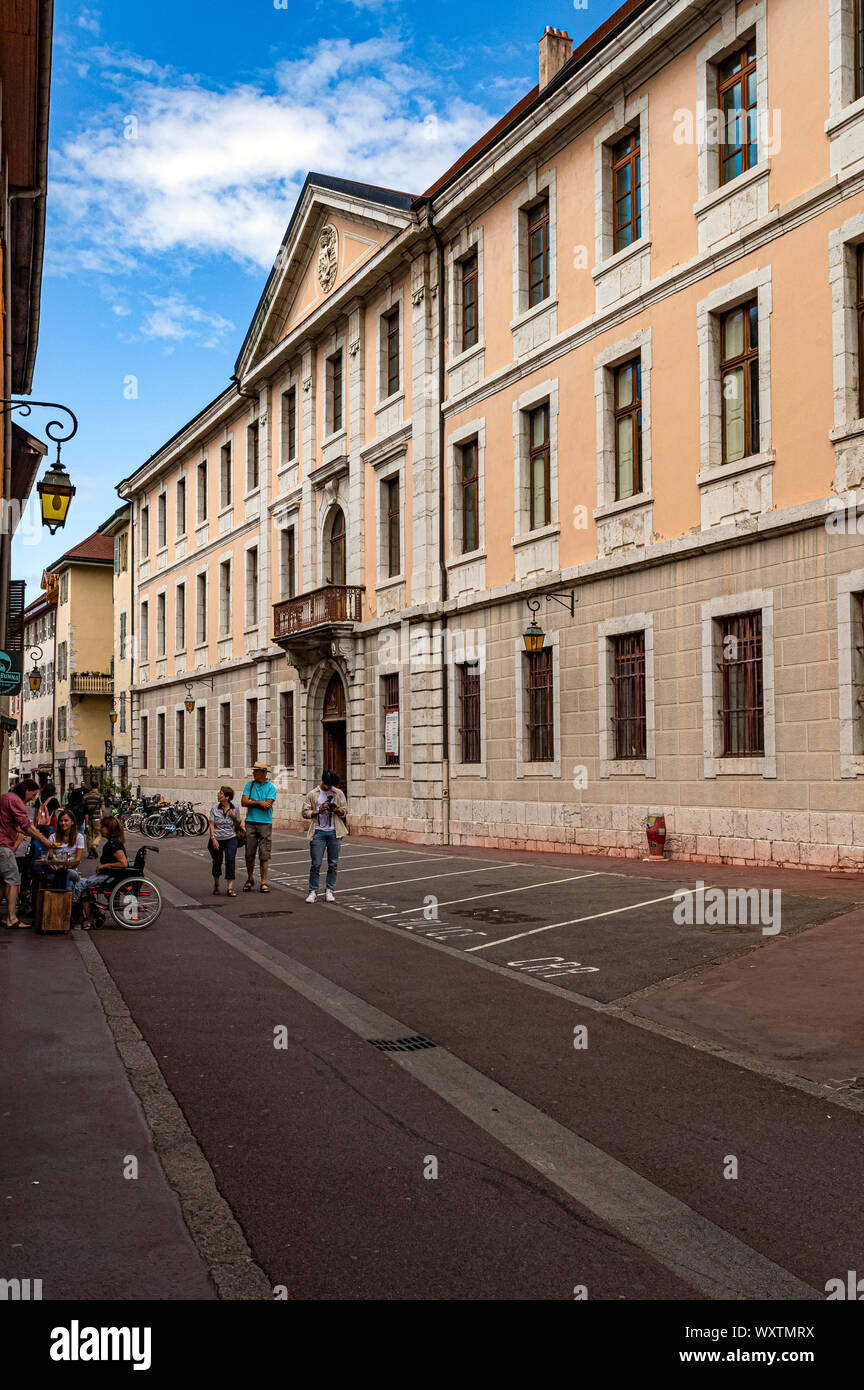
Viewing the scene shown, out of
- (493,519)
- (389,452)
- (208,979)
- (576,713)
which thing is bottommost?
(208,979)

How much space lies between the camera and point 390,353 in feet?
96.9

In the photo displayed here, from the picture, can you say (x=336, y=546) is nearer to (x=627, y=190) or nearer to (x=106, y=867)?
(x=627, y=190)

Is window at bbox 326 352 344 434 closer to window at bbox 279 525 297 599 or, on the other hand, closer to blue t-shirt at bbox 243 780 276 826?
window at bbox 279 525 297 599

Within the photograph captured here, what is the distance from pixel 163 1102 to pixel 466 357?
21482 millimetres

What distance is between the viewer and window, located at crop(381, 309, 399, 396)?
29250mm

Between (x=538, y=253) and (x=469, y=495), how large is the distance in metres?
4.98

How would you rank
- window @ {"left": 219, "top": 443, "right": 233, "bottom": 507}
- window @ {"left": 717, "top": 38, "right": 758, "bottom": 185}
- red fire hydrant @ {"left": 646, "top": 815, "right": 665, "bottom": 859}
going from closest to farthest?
window @ {"left": 717, "top": 38, "right": 758, "bottom": 185}
red fire hydrant @ {"left": 646, "top": 815, "right": 665, "bottom": 859}
window @ {"left": 219, "top": 443, "right": 233, "bottom": 507}

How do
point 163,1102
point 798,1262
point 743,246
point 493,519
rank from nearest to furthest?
point 798,1262 < point 163,1102 < point 743,246 < point 493,519

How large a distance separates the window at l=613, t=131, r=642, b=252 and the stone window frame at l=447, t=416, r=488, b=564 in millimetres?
4997

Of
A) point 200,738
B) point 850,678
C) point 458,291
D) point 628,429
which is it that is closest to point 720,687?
point 850,678

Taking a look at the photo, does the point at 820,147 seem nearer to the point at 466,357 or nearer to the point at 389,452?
the point at 466,357

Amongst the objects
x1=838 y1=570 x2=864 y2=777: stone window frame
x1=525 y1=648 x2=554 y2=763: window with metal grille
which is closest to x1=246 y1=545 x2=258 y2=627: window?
x1=525 y1=648 x2=554 y2=763: window with metal grille
